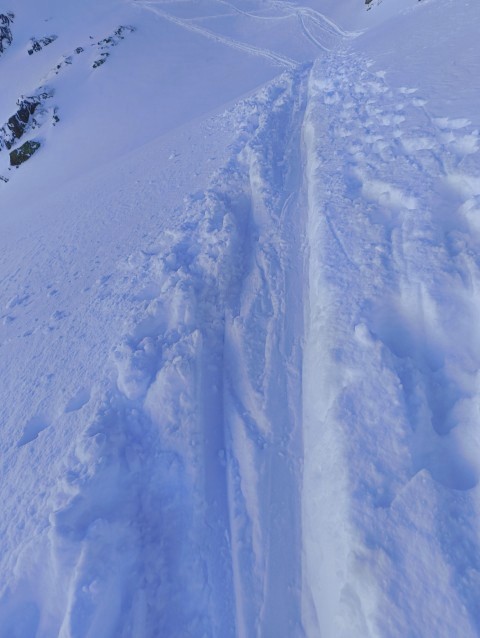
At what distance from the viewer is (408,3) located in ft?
56.2

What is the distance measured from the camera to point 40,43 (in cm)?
2338

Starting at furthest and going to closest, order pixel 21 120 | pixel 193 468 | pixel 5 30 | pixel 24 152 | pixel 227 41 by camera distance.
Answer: pixel 5 30, pixel 227 41, pixel 21 120, pixel 24 152, pixel 193 468

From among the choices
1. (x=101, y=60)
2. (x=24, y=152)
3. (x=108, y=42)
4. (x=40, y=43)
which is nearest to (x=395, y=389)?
(x=24, y=152)

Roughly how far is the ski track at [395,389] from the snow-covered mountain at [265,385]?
2 cm

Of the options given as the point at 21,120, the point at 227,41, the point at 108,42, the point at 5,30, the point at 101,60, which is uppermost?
the point at 5,30

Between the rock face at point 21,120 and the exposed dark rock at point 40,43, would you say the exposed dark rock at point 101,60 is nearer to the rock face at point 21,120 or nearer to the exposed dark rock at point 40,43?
the rock face at point 21,120

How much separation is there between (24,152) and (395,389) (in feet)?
60.4

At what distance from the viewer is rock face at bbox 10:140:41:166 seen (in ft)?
53.6

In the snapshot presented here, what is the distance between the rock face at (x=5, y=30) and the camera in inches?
993

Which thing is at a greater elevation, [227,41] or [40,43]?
[40,43]

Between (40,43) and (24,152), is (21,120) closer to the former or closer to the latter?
(24,152)

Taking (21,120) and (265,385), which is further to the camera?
(21,120)

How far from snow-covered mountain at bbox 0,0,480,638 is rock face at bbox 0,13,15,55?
24090 mm

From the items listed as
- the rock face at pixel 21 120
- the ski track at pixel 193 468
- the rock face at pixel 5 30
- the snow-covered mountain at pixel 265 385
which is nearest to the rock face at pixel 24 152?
the rock face at pixel 21 120
